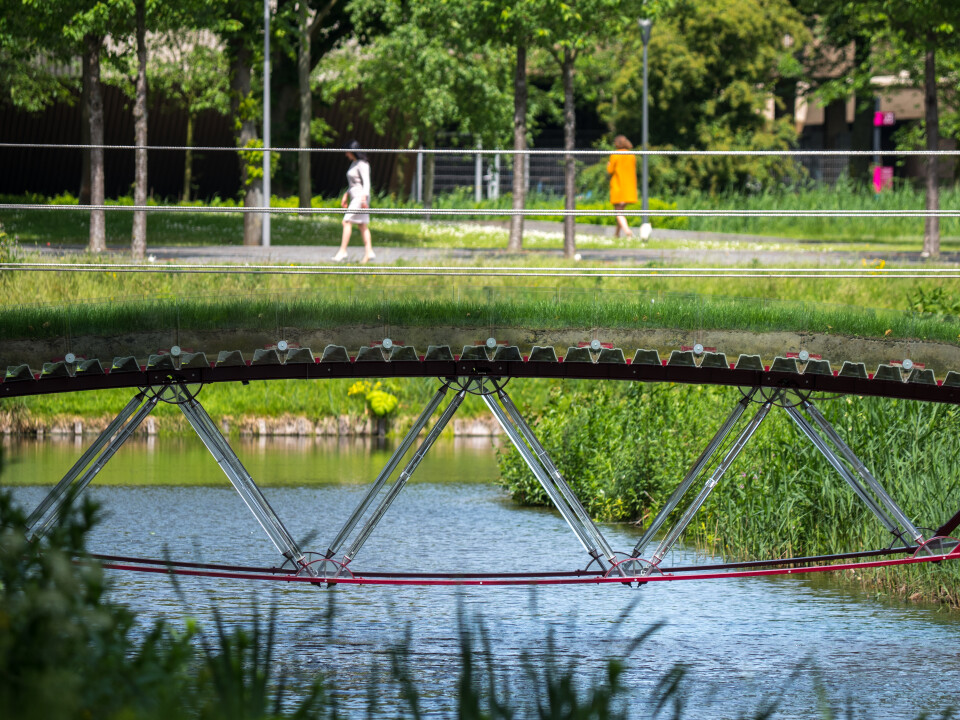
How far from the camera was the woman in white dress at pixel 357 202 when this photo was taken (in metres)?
12.7

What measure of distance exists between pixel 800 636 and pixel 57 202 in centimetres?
732

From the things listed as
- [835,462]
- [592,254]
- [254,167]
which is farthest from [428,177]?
[835,462]

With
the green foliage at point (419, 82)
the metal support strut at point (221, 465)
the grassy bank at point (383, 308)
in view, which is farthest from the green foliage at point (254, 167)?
the green foliage at point (419, 82)

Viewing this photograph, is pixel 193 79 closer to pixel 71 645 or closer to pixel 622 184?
pixel 622 184

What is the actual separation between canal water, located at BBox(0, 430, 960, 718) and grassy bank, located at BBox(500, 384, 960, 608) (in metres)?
0.46

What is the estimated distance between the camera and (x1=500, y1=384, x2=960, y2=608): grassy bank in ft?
45.5

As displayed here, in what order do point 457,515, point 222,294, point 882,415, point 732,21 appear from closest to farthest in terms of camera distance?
point 222,294 < point 882,415 < point 457,515 < point 732,21

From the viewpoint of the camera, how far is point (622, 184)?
1355 cm

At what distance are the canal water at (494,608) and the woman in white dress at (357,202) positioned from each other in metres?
2.39

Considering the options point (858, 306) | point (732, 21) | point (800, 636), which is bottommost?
point (800, 636)

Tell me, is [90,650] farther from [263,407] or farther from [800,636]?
[263,407]

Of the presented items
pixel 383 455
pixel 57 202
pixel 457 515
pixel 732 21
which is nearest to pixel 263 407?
pixel 383 455

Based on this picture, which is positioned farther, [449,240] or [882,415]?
[882,415]

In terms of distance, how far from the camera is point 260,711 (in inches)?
176
